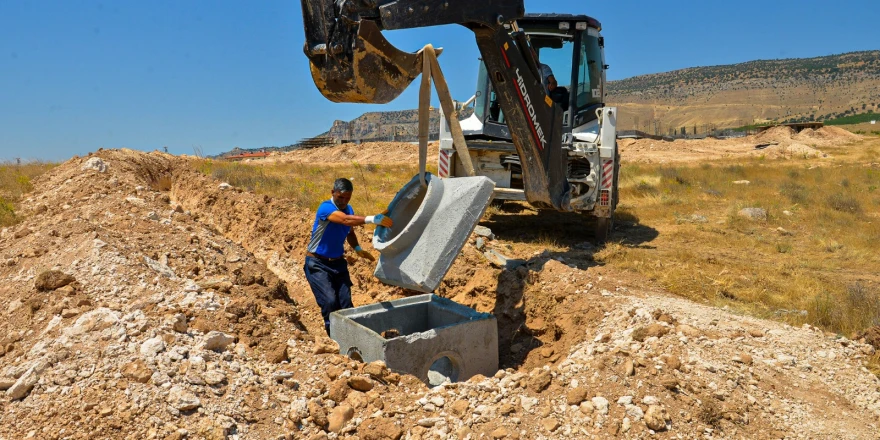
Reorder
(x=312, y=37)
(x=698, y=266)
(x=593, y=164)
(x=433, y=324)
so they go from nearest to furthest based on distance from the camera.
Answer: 1. (x=312, y=37)
2. (x=433, y=324)
3. (x=698, y=266)
4. (x=593, y=164)

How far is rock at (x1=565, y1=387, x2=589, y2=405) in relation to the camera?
140 inches

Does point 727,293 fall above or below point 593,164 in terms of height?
below

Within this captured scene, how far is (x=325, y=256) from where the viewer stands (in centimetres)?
554

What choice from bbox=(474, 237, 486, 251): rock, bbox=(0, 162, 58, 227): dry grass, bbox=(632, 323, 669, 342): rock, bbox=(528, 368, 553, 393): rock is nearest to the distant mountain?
bbox=(0, 162, 58, 227): dry grass

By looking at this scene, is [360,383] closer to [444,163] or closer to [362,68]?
[362,68]

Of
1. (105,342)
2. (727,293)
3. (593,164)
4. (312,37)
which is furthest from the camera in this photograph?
(593,164)

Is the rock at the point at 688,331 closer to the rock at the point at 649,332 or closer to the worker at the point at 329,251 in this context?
the rock at the point at 649,332

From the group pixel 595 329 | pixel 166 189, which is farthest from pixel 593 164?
pixel 166 189

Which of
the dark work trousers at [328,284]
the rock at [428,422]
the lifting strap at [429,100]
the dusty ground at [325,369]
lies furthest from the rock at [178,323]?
the lifting strap at [429,100]

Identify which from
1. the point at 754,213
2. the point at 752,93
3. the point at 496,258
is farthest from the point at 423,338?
the point at 752,93

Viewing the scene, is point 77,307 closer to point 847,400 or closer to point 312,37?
point 312,37

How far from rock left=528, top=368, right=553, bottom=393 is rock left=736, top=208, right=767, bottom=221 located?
890 cm

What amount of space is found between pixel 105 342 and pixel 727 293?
231 inches

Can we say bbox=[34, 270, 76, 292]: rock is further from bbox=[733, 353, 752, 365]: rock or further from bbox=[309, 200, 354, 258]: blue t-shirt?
bbox=[733, 353, 752, 365]: rock
